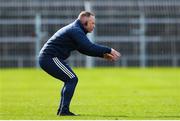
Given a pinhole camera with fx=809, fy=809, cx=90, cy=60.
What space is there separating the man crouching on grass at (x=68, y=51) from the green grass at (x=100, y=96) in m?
0.49

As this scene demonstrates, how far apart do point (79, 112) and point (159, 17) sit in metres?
24.8

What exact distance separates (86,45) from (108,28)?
85.1ft

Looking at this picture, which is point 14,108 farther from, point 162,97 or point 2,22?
point 2,22

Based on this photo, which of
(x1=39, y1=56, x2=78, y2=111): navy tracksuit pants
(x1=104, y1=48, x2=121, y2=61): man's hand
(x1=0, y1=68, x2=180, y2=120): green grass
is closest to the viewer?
(x1=104, y1=48, x2=121, y2=61): man's hand

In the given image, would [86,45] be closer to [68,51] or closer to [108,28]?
Result: [68,51]

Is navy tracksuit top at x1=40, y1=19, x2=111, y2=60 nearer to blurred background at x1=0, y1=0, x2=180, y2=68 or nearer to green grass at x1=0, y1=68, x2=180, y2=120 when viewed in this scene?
green grass at x1=0, y1=68, x2=180, y2=120

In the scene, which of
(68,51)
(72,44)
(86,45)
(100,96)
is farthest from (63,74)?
(100,96)

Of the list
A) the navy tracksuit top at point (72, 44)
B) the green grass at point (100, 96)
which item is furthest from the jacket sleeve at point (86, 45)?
the green grass at point (100, 96)

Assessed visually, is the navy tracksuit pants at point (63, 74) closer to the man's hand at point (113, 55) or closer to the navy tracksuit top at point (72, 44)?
the navy tracksuit top at point (72, 44)

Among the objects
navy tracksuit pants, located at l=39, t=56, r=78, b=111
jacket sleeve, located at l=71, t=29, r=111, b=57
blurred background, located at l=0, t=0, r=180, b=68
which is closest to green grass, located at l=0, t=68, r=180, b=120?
navy tracksuit pants, located at l=39, t=56, r=78, b=111

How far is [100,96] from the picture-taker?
65.0 feet

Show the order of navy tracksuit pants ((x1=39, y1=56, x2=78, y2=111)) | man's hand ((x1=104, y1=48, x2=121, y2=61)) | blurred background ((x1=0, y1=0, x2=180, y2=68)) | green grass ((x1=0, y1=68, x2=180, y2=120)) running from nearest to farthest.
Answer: man's hand ((x1=104, y1=48, x2=121, y2=61)) → navy tracksuit pants ((x1=39, y1=56, x2=78, y2=111)) → green grass ((x1=0, y1=68, x2=180, y2=120)) → blurred background ((x1=0, y1=0, x2=180, y2=68))

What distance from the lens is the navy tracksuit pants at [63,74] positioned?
535 inches

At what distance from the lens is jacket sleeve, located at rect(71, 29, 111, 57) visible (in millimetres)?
13477
